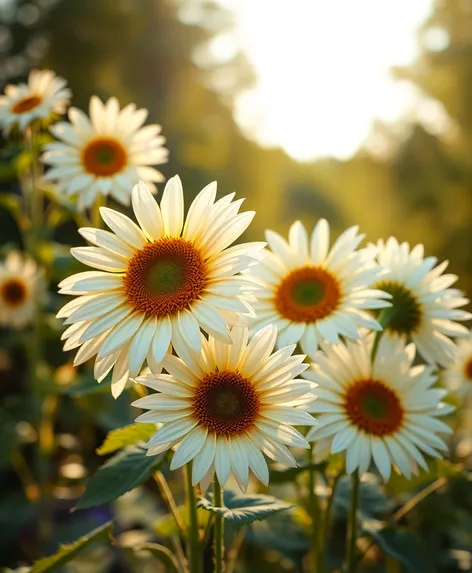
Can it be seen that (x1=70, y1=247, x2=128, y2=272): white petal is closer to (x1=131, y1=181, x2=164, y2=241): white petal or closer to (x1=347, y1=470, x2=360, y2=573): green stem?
(x1=131, y1=181, x2=164, y2=241): white petal

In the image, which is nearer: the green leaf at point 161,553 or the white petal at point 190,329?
the white petal at point 190,329

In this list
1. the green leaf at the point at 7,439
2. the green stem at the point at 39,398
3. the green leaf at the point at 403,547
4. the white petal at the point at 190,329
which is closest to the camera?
the white petal at the point at 190,329

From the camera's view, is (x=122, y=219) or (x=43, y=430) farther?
(x=43, y=430)

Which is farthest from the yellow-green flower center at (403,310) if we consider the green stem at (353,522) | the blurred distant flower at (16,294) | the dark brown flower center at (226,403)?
the blurred distant flower at (16,294)

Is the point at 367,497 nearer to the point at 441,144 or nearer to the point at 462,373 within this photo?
the point at 462,373

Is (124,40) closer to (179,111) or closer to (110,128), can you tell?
(179,111)

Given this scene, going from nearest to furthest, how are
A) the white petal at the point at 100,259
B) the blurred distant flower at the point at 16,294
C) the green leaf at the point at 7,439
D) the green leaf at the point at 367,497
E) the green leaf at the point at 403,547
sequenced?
the white petal at the point at 100,259 → the green leaf at the point at 403,547 → the green leaf at the point at 367,497 → the green leaf at the point at 7,439 → the blurred distant flower at the point at 16,294

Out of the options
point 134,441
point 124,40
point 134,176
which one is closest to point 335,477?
point 134,441

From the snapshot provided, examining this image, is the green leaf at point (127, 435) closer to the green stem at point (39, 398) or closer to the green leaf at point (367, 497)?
the green leaf at point (367, 497)
